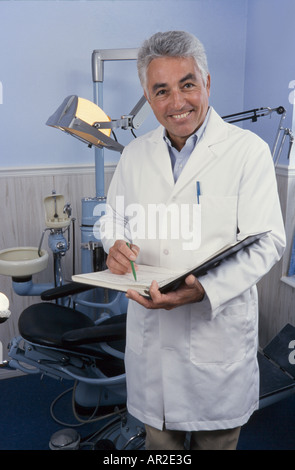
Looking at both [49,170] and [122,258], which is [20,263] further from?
[122,258]

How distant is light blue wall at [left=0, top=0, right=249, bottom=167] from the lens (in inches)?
89.0

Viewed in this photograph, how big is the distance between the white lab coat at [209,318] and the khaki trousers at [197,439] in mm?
60

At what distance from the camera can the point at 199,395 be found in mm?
1238

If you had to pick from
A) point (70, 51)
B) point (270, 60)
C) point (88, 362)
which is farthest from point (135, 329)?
point (270, 60)

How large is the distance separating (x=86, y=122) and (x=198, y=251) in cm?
79

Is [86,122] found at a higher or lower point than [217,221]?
higher

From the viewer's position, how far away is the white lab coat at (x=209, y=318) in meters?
1.18

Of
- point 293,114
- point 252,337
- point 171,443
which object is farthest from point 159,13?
point 171,443

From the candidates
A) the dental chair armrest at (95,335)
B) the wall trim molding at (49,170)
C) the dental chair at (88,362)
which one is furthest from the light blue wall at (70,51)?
the dental chair armrest at (95,335)

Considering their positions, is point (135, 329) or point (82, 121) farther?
point (82, 121)

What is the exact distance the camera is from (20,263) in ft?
6.66

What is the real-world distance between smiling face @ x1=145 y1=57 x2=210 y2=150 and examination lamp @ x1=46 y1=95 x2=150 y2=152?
0.46 metres

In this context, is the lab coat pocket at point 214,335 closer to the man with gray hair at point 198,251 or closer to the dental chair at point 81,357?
the man with gray hair at point 198,251

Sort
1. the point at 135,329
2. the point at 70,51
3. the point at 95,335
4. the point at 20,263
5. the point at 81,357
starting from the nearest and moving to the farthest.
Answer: the point at 135,329, the point at 95,335, the point at 81,357, the point at 20,263, the point at 70,51
